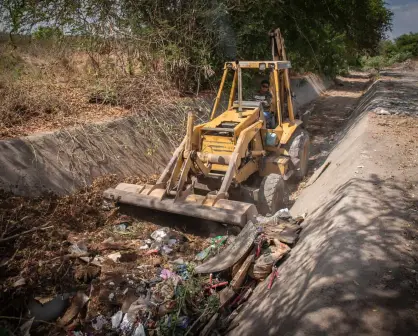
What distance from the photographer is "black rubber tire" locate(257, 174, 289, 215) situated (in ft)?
20.9

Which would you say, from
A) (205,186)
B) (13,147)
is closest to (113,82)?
(13,147)

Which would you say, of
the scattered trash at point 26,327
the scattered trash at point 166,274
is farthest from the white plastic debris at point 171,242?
the scattered trash at point 26,327

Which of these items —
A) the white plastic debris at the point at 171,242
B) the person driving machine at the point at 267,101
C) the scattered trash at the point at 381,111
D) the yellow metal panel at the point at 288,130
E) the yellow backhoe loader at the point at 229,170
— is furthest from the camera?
the scattered trash at the point at 381,111

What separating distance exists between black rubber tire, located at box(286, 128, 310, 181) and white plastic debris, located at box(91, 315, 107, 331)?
4.99 meters

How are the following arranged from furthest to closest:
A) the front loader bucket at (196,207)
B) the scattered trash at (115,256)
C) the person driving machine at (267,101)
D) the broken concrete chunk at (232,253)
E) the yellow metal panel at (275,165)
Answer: the person driving machine at (267,101), the yellow metal panel at (275,165), the front loader bucket at (196,207), the scattered trash at (115,256), the broken concrete chunk at (232,253)

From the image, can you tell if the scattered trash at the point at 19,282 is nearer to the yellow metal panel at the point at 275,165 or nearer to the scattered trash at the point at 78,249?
the scattered trash at the point at 78,249

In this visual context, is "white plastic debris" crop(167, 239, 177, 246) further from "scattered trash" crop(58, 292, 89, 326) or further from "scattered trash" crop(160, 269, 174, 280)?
"scattered trash" crop(58, 292, 89, 326)

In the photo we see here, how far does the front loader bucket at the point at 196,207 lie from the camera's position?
536 centimetres

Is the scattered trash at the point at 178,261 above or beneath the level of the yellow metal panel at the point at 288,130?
beneath

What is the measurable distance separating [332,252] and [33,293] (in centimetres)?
334

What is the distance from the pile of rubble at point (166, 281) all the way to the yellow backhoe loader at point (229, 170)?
49 cm

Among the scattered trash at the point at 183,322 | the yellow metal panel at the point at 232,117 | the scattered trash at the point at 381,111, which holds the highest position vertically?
the yellow metal panel at the point at 232,117

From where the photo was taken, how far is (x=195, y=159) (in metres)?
6.28

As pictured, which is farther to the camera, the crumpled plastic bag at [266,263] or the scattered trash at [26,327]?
the crumpled plastic bag at [266,263]
